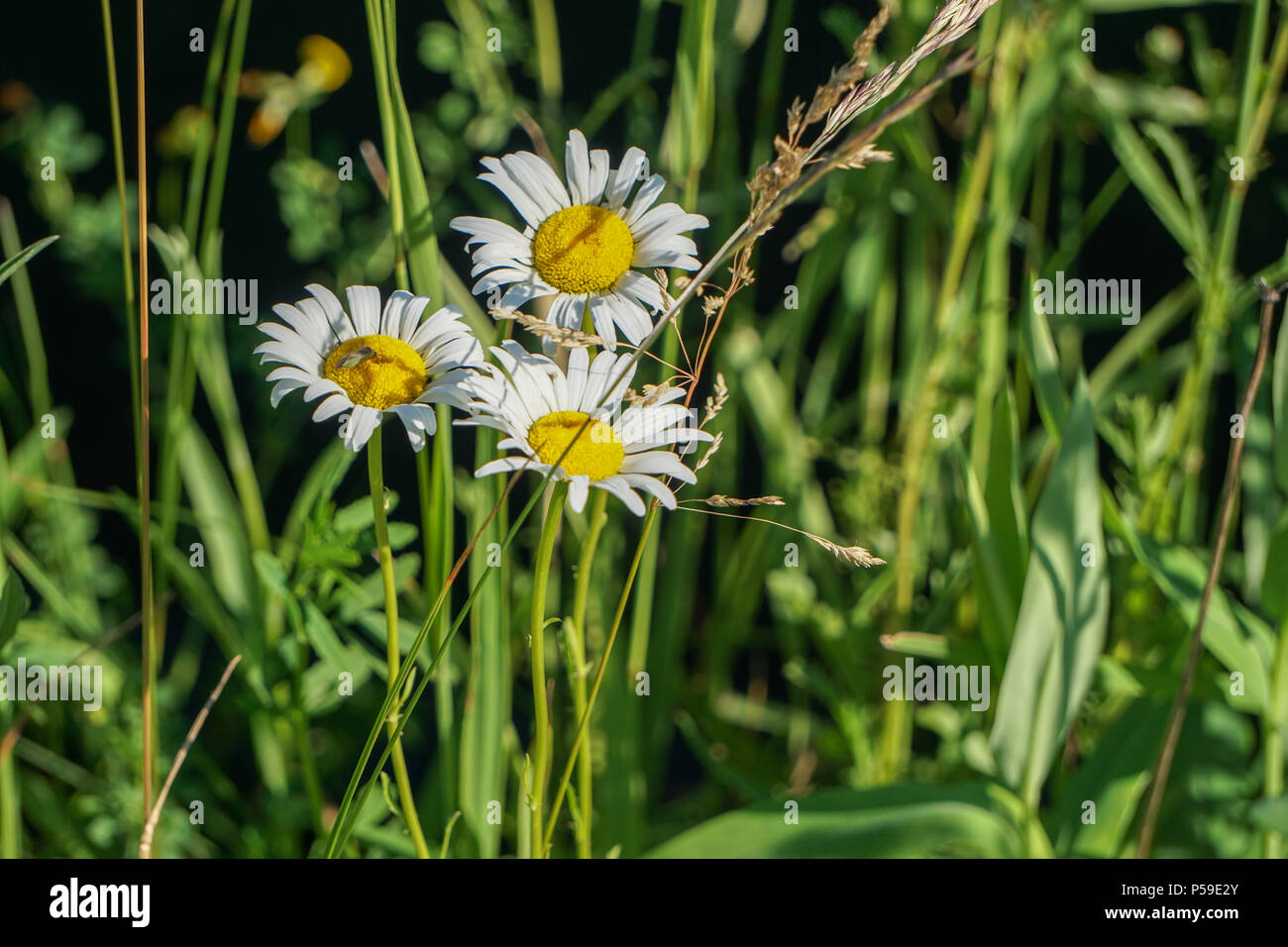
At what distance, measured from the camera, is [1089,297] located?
28.8 inches

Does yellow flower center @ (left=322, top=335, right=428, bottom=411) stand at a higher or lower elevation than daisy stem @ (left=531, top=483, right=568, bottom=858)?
higher

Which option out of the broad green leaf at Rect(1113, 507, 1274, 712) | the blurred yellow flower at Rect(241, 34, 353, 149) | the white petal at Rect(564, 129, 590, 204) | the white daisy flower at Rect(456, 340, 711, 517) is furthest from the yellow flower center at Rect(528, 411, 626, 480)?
the blurred yellow flower at Rect(241, 34, 353, 149)

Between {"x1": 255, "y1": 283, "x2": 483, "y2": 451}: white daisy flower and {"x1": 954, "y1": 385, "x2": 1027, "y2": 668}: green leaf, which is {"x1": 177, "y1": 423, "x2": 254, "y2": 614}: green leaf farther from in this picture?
{"x1": 954, "y1": 385, "x2": 1027, "y2": 668}: green leaf

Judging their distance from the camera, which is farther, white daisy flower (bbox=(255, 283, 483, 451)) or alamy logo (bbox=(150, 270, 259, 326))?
alamy logo (bbox=(150, 270, 259, 326))

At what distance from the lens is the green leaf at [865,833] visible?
458 millimetres

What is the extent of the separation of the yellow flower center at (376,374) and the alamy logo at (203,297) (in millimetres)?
193

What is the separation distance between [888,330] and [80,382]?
0.77m

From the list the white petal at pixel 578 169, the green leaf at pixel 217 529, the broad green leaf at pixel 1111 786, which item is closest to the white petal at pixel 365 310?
the white petal at pixel 578 169

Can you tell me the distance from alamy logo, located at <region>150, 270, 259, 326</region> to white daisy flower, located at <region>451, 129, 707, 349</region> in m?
0.22
